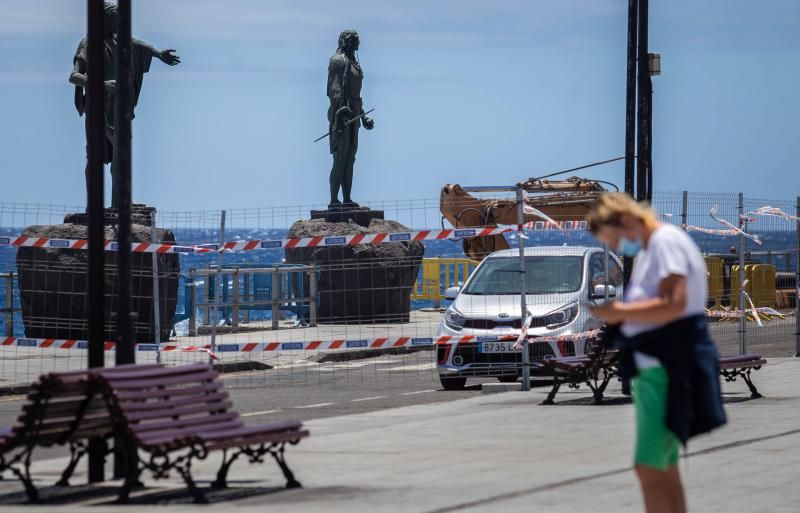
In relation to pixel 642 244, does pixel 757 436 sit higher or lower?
lower

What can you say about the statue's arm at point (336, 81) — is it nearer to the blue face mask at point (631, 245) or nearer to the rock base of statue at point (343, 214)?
the rock base of statue at point (343, 214)

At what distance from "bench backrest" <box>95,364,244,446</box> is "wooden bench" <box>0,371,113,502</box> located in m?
0.20

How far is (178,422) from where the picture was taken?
9.52 m

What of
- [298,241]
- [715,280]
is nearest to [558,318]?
[298,241]

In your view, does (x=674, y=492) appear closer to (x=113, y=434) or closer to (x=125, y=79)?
(x=113, y=434)

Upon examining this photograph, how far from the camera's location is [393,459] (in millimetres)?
11344

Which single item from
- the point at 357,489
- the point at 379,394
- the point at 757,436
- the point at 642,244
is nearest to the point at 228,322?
the point at 379,394

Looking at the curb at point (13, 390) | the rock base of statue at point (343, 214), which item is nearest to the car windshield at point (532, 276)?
the curb at point (13, 390)

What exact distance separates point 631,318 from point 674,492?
0.80m

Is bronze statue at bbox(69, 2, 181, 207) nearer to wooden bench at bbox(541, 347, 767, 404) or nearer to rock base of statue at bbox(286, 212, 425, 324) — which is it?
rock base of statue at bbox(286, 212, 425, 324)

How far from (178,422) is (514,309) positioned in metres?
9.46

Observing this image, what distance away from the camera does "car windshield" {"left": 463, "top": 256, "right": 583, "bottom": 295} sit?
19453 millimetres

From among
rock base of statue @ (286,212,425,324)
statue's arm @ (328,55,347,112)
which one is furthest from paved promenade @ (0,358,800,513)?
statue's arm @ (328,55,347,112)

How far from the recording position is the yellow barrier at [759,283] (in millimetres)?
32250
